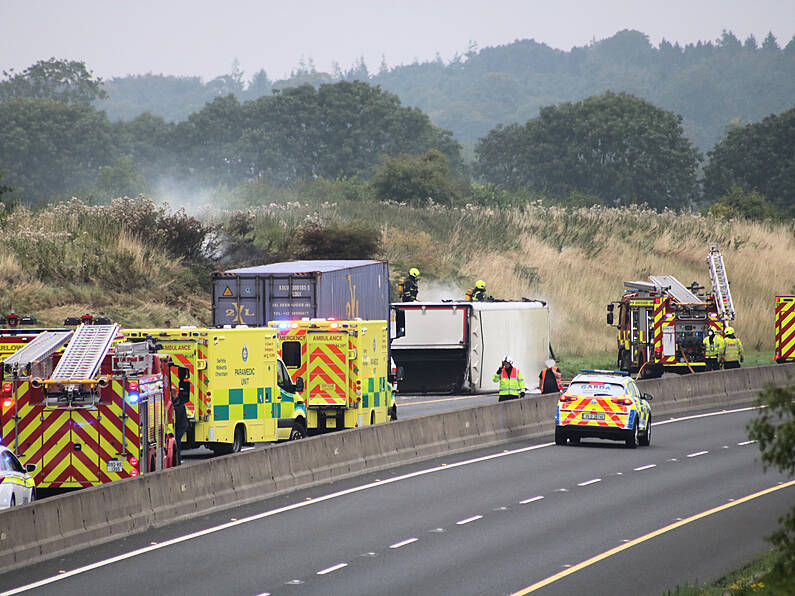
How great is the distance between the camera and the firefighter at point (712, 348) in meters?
46.2

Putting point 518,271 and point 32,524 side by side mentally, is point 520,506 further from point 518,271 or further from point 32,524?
point 518,271

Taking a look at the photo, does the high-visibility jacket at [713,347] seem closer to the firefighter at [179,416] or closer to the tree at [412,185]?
the firefighter at [179,416]

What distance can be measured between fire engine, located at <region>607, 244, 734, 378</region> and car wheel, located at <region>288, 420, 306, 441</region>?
2124 centimetres

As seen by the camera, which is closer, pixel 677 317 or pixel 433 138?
pixel 677 317

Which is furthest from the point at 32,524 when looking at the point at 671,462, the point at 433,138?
the point at 433,138

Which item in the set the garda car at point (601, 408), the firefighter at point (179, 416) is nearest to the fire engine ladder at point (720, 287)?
the garda car at point (601, 408)

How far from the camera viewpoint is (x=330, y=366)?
2720cm

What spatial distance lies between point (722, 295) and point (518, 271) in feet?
61.0

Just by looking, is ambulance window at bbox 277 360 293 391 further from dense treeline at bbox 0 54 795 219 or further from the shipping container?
dense treeline at bbox 0 54 795 219

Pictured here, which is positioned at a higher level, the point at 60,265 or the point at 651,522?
the point at 60,265

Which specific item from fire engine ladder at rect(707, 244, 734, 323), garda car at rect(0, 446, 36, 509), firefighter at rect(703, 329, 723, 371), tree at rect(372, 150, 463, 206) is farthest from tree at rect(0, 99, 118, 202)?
garda car at rect(0, 446, 36, 509)

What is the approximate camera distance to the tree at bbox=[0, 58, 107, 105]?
17175 cm

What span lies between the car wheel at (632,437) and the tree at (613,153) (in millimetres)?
101106

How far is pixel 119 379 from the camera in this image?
744 inches
